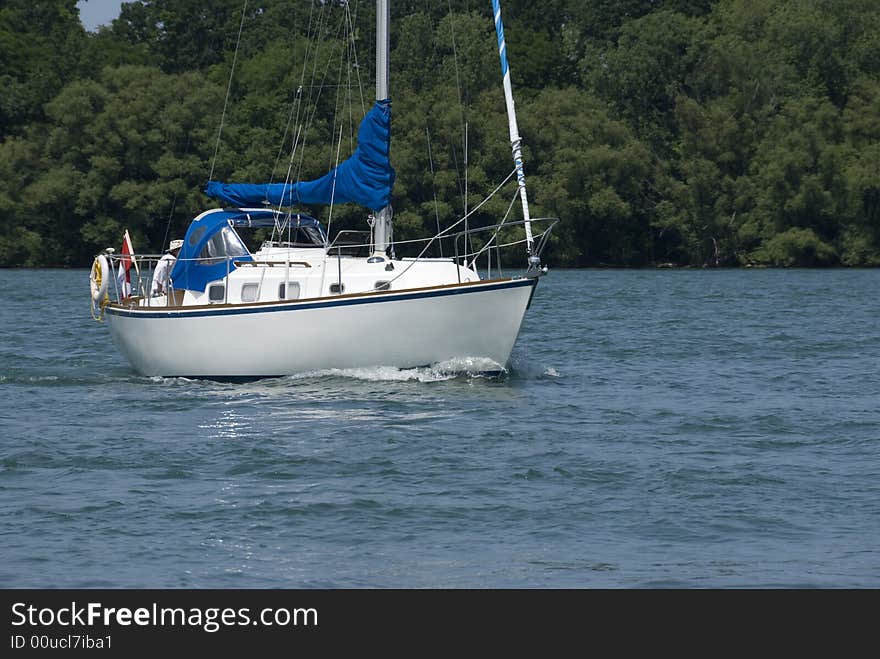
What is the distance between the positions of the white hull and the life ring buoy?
255 cm

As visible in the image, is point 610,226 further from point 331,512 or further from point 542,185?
point 331,512

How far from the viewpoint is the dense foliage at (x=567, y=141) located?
8756 centimetres

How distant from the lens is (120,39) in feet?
412

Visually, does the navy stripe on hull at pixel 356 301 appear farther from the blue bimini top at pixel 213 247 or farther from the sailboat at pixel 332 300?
the blue bimini top at pixel 213 247

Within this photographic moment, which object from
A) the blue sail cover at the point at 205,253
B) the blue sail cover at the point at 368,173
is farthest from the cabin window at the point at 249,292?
the blue sail cover at the point at 368,173

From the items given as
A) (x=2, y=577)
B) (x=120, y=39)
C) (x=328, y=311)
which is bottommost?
(x=2, y=577)

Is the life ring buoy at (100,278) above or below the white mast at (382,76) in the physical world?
below

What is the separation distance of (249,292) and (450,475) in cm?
854

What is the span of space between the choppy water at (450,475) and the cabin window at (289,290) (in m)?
1.38

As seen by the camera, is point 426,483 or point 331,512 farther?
point 426,483

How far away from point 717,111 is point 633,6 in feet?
93.8

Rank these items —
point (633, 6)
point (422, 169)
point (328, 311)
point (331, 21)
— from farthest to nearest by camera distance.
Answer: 1. point (633, 6)
2. point (331, 21)
3. point (422, 169)
4. point (328, 311)

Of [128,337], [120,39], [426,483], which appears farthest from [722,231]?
[426,483]

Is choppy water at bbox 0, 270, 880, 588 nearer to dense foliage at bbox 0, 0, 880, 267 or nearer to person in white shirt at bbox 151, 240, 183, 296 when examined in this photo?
person in white shirt at bbox 151, 240, 183, 296
